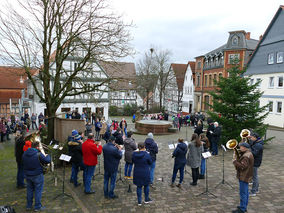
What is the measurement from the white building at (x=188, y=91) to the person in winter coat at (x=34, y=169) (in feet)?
131

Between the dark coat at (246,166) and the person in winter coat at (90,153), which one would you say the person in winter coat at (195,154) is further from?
the person in winter coat at (90,153)

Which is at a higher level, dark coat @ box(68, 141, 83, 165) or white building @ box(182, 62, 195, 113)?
white building @ box(182, 62, 195, 113)

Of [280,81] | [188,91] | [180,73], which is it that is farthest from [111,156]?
[180,73]

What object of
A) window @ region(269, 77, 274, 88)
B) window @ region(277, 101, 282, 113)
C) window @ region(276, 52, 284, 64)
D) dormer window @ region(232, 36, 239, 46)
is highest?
dormer window @ region(232, 36, 239, 46)

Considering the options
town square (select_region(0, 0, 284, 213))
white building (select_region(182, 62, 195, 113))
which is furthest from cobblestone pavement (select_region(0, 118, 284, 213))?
white building (select_region(182, 62, 195, 113))

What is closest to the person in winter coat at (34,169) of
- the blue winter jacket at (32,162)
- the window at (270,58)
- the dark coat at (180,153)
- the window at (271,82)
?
the blue winter jacket at (32,162)

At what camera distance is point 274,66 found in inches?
1045

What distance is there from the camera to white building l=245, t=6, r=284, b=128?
25703 millimetres

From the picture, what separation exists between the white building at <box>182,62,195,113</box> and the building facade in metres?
1.29

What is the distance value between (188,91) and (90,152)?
41.1 m

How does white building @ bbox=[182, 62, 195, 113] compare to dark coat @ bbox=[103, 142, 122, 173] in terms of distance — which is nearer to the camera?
dark coat @ bbox=[103, 142, 122, 173]

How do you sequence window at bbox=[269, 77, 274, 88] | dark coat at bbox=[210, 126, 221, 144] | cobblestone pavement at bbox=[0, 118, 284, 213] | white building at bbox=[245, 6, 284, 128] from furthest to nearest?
window at bbox=[269, 77, 274, 88] < white building at bbox=[245, 6, 284, 128] < dark coat at bbox=[210, 126, 221, 144] < cobblestone pavement at bbox=[0, 118, 284, 213]

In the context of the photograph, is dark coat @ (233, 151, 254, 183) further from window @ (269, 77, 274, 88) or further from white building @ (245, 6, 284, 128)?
window @ (269, 77, 274, 88)

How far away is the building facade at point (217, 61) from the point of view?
34.3 m
